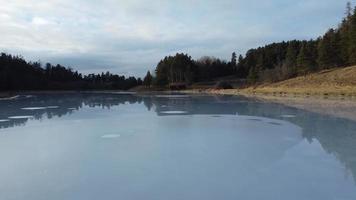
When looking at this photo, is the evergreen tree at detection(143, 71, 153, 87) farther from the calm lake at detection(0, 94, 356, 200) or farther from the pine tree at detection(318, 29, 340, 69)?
the calm lake at detection(0, 94, 356, 200)

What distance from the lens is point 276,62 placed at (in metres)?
85.6

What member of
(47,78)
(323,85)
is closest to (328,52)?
(323,85)

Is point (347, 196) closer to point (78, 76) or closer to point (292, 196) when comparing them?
point (292, 196)

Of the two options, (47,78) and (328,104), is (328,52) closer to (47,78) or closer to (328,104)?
(328,104)

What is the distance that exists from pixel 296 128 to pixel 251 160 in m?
5.33

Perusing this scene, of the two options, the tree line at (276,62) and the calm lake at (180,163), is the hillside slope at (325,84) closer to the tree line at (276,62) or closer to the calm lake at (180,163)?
the tree line at (276,62)

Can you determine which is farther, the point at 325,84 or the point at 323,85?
the point at 325,84

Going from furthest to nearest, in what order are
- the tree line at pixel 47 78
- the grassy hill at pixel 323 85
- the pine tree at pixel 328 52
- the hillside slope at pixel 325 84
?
the tree line at pixel 47 78, the pine tree at pixel 328 52, the hillside slope at pixel 325 84, the grassy hill at pixel 323 85

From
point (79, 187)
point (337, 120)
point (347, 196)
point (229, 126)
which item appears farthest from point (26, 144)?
point (337, 120)

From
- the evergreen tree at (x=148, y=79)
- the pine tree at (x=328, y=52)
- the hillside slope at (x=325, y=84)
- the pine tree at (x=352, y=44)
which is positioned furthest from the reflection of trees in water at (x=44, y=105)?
the evergreen tree at (x=148, y=79)

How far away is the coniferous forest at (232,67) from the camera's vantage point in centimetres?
5025

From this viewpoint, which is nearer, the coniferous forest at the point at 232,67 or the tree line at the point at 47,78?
the coniferous forest at the point at 232,67

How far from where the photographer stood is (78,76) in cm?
11831

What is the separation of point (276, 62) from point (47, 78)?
57.2 metres
